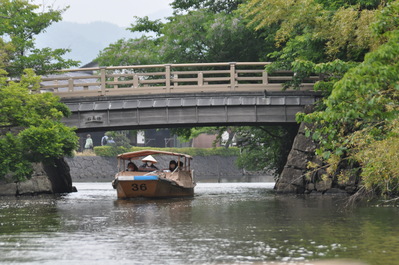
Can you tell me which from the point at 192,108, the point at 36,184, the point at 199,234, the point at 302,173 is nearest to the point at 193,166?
the point at 192,108

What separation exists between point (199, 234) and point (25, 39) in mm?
27310

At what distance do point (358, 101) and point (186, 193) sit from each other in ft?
57.0

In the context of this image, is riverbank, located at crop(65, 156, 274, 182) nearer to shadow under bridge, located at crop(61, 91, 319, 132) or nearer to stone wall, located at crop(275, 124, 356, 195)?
shadow under bridge, located at crop(61, 91, 319, 132)

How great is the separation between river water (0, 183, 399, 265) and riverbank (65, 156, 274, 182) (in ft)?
134

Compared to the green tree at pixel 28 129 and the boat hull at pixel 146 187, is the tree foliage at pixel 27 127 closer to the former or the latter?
the green tree at pixel 28 129

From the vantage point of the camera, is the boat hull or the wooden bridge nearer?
the boat hull

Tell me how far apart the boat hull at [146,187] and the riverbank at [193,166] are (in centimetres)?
3255

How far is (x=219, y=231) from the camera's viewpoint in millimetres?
17547

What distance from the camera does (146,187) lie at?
31.4 meters

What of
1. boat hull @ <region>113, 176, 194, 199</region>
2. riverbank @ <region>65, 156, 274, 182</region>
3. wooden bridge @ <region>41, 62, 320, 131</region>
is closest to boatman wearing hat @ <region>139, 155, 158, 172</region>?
boat hull @ <region>113, 176, 194, 199</region>

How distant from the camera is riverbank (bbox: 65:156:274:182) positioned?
68.2 metres

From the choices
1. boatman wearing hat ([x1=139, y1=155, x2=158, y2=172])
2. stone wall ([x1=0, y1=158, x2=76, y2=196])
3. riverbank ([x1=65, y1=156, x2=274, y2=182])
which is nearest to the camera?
boatman wearing hat ([x1=139, y1=155, x2=158, y2=172])

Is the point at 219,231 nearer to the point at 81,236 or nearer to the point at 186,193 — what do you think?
the point at 81,236

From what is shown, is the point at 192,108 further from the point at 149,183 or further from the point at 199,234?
the point at 199,234
